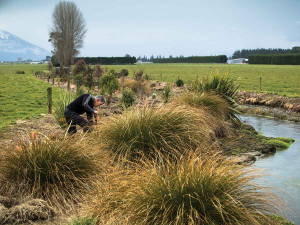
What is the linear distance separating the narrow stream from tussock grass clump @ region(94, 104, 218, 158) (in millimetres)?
1680

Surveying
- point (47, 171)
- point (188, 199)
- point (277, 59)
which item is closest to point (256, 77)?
point (47, 171)

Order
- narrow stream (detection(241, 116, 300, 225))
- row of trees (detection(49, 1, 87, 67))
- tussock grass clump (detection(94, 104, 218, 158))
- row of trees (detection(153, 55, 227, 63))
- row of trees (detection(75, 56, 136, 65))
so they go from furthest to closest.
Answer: row of trees (detection(153, 55, 227, 63)) → row of trees (detection(75, 56, 136, 65)) → row of trees (detection(49, 1, 87, 67)) → tussock grass clump (detection(94, 104, 218, 158)) → narrow stream (detection(241, 116, 300, 225))

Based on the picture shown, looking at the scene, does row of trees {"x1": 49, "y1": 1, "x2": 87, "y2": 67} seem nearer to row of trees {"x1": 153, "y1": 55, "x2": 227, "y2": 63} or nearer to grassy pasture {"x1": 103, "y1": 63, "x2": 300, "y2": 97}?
grassy pasture {"x1": 103, "y1": 63, "x2": 300, "y2": 97}

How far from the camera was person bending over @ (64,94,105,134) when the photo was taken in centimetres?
718

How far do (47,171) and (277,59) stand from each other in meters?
A: 95.9

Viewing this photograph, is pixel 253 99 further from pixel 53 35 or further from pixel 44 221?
pixel 53 35

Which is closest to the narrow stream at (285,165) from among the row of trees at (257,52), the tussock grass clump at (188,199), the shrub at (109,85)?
the tussock grass clump at (188,199)

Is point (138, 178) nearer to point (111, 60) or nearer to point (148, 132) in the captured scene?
point (148, 132)

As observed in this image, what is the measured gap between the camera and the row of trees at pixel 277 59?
85.8 metres

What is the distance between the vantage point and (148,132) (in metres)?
6.11

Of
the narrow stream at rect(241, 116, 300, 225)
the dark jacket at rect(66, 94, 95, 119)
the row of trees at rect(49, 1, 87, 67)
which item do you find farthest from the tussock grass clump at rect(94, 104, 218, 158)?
the row of trees at rect(49, 1, 87, 67)

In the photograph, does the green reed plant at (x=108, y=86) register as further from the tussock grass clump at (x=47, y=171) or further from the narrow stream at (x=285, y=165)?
the tussock grass clump at (x=47, y=171)

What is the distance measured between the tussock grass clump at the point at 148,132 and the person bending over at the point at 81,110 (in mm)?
656

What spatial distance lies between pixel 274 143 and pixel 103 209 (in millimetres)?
7098
